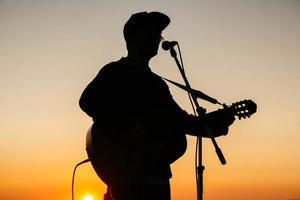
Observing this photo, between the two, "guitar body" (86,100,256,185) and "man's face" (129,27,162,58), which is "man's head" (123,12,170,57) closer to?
"man's face" (129,27,162,58)

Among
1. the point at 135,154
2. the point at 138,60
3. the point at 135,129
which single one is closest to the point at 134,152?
the point at 135,154

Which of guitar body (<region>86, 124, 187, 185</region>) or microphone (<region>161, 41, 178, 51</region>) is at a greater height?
microphone (<region>161, 41, 178, 51</region>)

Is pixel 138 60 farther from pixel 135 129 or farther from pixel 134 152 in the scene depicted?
pixel 134 152

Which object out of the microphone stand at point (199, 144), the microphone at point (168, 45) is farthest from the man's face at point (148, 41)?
the microphone stand at point (199, 144)

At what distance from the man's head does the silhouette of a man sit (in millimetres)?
287

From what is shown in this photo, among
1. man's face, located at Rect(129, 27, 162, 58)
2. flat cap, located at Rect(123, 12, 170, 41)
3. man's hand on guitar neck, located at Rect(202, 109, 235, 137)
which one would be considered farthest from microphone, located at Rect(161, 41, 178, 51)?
man's hand on guitar neck, located at Rect(202, 109, 235, 137)

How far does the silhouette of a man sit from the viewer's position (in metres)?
3.35

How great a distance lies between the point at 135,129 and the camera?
3385 millimetres

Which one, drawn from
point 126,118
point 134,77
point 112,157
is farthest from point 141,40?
point 112,157

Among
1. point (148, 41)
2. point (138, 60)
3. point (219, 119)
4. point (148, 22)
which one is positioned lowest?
point (219, 119)

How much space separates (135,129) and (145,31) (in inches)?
48.2

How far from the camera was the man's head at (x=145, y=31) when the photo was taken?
4.07 metres

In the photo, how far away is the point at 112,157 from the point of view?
348cm

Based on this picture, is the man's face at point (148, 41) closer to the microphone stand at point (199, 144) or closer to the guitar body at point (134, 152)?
the microphone stand at point (199, 144)
